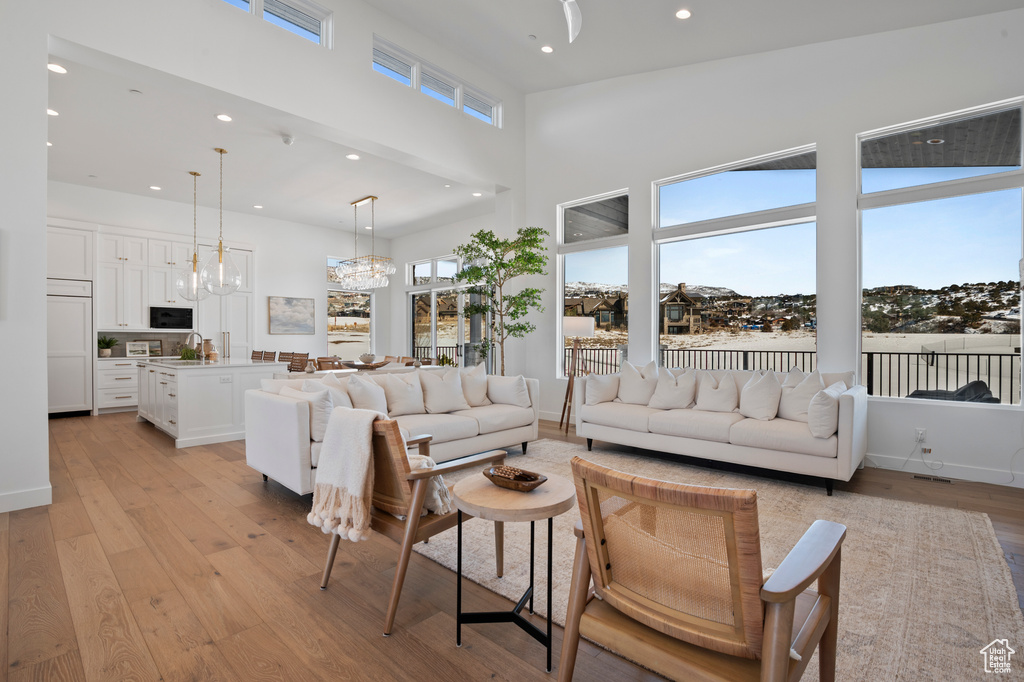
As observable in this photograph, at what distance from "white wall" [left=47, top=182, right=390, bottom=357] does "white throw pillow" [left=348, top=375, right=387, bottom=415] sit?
246 inches

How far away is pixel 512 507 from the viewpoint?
1719 mm

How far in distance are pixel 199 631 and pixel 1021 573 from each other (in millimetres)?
3794

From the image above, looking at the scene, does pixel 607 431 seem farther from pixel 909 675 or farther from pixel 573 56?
pixel 573 56

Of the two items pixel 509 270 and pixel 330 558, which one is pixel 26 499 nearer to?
pixel 330 558

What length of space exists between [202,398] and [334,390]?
107 inches

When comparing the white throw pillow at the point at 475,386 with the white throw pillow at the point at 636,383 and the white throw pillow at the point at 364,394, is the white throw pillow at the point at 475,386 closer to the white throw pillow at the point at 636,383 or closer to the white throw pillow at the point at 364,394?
the white throw pillow at the point at 364,394

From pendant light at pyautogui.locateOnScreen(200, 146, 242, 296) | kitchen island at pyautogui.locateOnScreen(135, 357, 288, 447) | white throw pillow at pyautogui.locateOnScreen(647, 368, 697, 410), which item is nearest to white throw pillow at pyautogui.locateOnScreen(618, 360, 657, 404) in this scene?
white throw pillow at pyautogui.locateOnScreen(647, 368, 697, 410)

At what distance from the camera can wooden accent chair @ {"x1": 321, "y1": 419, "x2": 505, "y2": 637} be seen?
194 cm

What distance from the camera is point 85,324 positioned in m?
7.13

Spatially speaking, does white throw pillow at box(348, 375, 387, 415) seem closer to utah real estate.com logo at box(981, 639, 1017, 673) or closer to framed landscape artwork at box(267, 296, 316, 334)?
utah real estate.com logo at box(981, 639, 1017, 673)

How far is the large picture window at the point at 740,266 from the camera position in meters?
4.96

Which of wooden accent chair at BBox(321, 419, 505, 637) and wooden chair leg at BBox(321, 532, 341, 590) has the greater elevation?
wooden accent chair at BBox(321, 419, 505, 637)

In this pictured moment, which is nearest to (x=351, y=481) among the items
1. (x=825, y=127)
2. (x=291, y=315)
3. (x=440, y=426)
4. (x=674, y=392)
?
(x=440, y=426)

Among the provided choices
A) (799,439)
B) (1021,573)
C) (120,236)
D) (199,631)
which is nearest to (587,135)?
(799,439)
